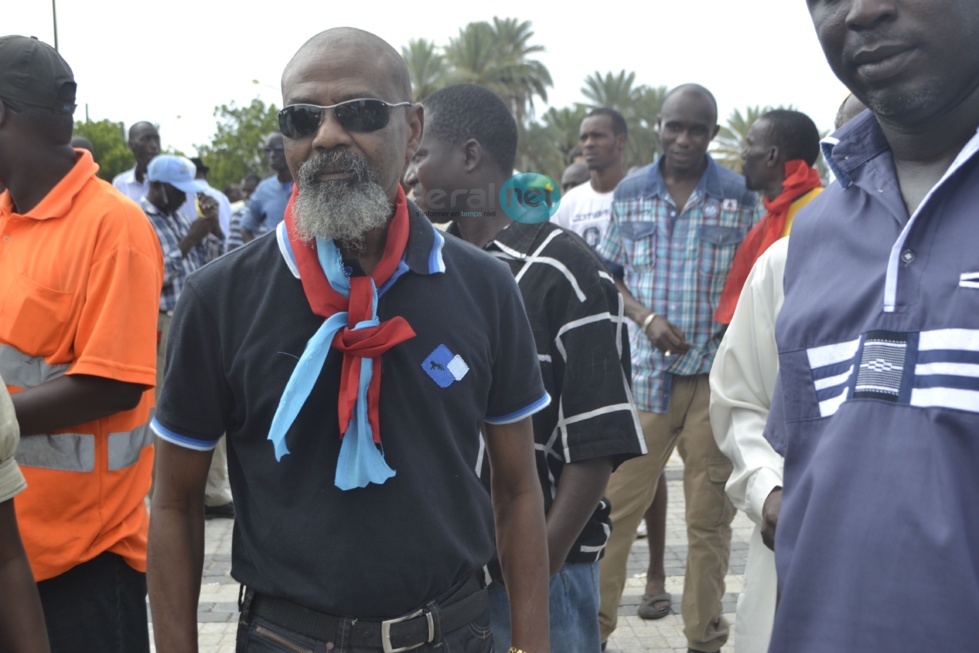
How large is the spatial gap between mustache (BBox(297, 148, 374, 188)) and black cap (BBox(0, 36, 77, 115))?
3.86 ft

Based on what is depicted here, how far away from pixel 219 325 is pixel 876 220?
1.30m

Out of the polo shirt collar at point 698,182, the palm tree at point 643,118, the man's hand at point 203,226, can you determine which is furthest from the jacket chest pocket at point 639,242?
the palm tree at point 643,118

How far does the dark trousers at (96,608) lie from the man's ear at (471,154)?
5.32 feet

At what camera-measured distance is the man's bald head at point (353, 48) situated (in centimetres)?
229

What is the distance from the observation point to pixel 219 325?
2148 mm

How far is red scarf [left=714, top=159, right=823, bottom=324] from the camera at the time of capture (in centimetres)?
488

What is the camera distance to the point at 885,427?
1.62m

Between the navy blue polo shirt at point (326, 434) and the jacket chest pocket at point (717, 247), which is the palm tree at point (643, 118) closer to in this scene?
the jacket chest pocket at point (717, 247)

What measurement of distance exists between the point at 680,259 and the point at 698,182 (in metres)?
0.46

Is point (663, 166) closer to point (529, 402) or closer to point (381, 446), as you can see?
point (529, 402)

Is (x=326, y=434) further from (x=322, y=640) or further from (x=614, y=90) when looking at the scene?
(x=614, y=90)

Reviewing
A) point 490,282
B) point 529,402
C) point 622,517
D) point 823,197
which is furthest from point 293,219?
point 622,517

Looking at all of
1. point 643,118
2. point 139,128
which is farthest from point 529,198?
point 643,118

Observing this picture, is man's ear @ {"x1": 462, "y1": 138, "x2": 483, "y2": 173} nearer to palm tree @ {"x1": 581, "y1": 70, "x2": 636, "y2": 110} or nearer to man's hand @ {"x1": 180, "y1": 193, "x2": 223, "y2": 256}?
man's hand @ {"x1": 180, "y1": 193, "x2": 223, "y2": 256}
